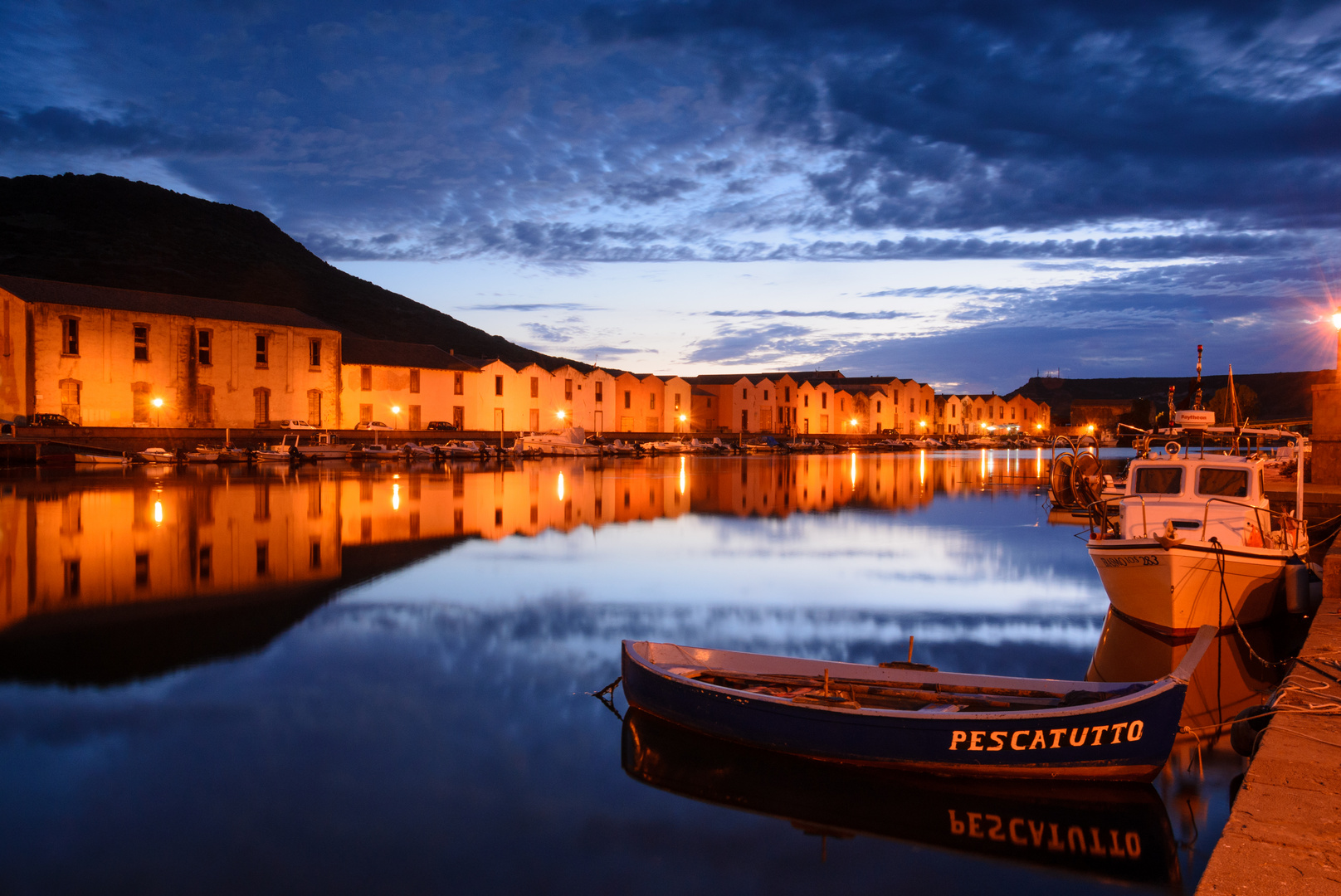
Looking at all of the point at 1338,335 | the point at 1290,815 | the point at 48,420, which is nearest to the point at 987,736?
the point at 1290,815

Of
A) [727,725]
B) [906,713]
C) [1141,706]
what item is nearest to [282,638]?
[727,725]

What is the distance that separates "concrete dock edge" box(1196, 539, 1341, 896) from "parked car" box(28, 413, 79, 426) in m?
52.9

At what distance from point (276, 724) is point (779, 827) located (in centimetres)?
520

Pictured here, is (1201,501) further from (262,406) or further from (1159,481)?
(262,406)

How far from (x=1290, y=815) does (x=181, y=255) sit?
601 feet

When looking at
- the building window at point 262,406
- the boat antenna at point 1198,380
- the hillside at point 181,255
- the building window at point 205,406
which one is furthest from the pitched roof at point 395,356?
the hillside at point 181,255

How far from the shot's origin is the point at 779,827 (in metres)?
6.47

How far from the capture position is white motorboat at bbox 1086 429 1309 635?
10.9 metres

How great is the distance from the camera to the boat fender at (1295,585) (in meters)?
12.2

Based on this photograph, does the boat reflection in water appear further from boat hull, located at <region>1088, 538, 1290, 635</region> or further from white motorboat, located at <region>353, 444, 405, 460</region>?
white motorboat, located at <region>353, 444, 405, 460</region>

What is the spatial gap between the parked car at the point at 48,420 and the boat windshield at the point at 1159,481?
5024 cm

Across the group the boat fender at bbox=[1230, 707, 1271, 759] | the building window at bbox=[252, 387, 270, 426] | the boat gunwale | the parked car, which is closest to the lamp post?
the boat fender at bbox=[1230, 707, 1271, 759]

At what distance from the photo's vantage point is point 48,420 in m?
44.4

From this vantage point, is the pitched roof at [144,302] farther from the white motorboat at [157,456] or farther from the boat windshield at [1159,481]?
the boat windshield at [1159,481]
